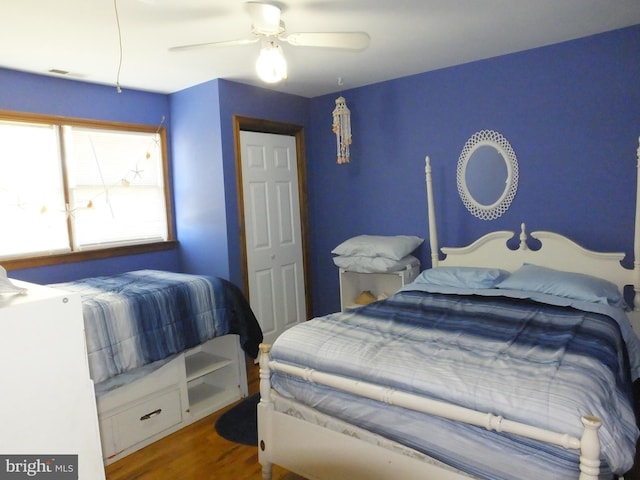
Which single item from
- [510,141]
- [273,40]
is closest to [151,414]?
[273,40]

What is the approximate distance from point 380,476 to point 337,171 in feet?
9.74

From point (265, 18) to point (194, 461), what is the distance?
2.38m

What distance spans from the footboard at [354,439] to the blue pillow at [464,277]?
1493 millimetres

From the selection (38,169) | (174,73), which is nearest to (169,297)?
(38,169)

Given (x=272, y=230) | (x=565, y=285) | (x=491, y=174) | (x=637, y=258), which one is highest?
(x=491, y=174)

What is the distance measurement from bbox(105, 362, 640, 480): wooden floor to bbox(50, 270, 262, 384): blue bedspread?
1.75 ft

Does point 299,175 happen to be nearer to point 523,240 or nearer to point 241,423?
point 523,240

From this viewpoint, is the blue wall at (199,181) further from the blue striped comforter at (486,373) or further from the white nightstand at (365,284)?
the blue striped comforter at (486,373)

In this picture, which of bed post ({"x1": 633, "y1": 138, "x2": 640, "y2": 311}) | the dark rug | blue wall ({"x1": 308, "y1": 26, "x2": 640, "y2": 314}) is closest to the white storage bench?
the dark rug

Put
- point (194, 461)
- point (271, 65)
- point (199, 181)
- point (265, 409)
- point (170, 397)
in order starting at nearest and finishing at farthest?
point (271, 65)
point (265, 409)
point (194, 461)
point (170, 397)
point (199, 181)

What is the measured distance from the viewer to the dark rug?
274 centimetres

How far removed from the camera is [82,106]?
3340mm

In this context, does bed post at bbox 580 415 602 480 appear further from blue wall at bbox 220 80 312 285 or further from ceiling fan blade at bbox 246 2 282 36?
blue wall at bbox 220 80 312 285

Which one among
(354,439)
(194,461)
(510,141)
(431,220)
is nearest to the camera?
(354,439)
